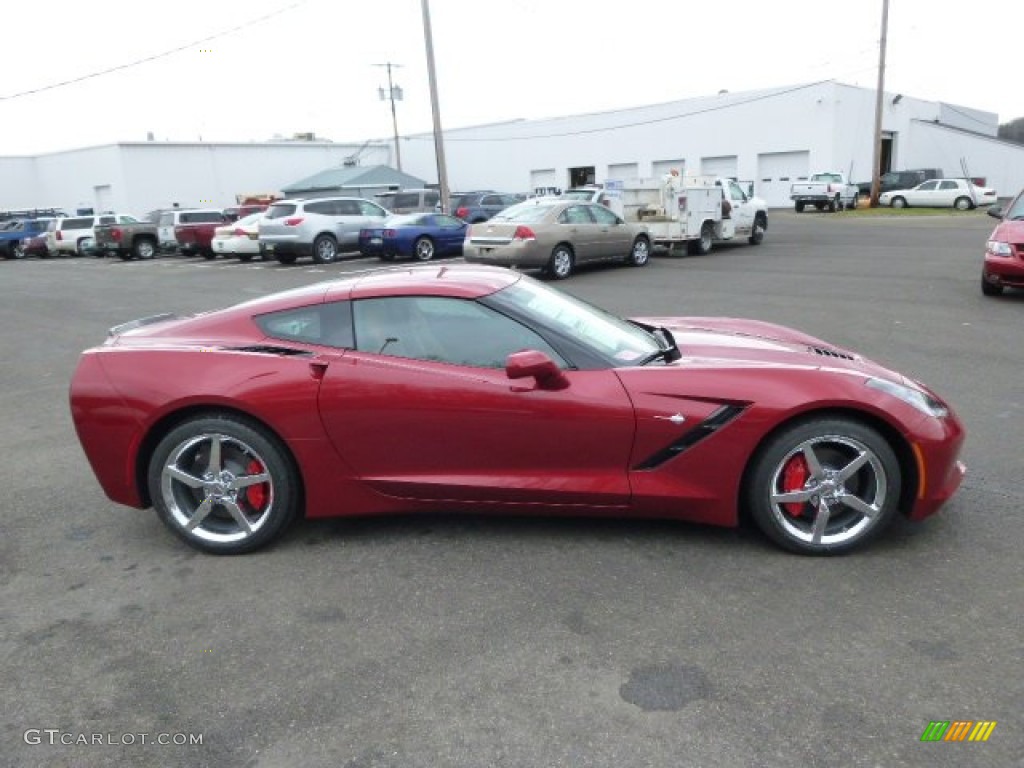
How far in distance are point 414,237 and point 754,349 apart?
1677cm

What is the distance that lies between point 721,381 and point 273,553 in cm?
228

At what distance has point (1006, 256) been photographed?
34.0 feet

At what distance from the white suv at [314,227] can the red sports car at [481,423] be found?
698 inches

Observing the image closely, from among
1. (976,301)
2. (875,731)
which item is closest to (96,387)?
(875,731)

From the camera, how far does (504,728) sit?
2.56 meters

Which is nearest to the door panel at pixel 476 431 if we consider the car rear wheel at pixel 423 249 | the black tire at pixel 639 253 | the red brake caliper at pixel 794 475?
the red brake caliper at pixel 794 475

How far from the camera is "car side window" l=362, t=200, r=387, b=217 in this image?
72.8 ft

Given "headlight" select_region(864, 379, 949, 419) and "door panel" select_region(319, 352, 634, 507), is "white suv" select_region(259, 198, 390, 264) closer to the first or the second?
"door panel" select_region(319, 352, 634, 507)

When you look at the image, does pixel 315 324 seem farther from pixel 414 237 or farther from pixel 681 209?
pixel 414 237

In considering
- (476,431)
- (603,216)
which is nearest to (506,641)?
(476,431)

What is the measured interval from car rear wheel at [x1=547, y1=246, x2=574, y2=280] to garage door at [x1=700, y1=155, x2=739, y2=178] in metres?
34.3

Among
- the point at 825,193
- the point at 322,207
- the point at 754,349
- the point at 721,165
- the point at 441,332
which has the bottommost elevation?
the point at 825,193

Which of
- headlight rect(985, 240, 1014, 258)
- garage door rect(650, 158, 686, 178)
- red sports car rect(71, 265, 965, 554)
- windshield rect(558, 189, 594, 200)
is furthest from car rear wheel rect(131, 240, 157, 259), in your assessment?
garage door rect(650, 158, 686, 178)

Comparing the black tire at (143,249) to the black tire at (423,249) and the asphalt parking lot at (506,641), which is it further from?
the asphalt parking lot at (506,641)
